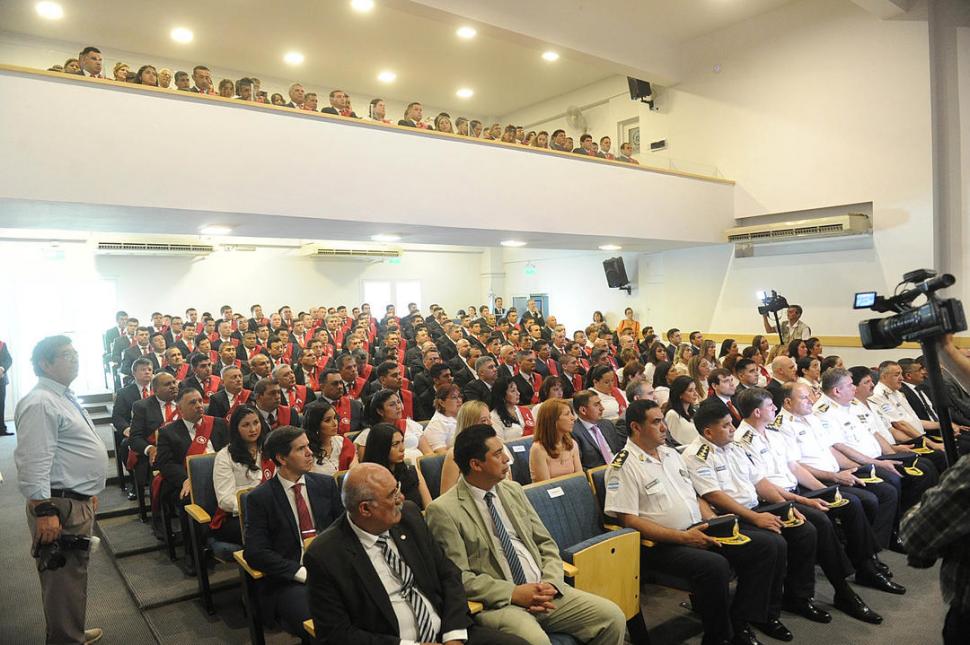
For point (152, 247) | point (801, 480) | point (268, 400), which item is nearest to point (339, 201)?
point (268, 400)

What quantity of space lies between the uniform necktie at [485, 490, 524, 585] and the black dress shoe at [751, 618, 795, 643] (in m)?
1.37

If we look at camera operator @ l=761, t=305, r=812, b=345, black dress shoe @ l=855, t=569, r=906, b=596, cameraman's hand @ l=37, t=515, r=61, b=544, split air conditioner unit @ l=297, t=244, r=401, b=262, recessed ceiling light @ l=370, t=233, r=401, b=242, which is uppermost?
split air conditioner unit @ l=297, t=244, r=401, b=262

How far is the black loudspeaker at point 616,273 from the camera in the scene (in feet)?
38.3

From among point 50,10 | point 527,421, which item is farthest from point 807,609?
point 50,10

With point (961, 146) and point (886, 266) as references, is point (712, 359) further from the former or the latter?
point (961, 146)

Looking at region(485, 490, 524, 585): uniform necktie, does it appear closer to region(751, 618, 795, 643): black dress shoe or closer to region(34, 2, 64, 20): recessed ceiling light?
region(751, 618, 795, 643): black dress shoe

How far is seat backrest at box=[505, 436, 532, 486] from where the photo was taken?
3.74 m

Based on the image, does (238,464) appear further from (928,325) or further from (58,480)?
(928,325)

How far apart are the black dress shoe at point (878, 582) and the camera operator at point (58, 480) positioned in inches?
153

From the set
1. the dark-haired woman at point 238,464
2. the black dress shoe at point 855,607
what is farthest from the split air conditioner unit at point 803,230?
the dark-haired woman at point 238,464

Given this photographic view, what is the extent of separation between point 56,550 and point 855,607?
3.69 meters

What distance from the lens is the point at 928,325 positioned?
1.78 m

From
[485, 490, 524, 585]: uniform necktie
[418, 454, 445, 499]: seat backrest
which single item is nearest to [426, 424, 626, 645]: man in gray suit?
[485, 490, 524, 585]: uniform necktie

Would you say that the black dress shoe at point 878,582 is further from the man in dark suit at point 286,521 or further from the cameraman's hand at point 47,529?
the cameraman's hand at point 47,529
